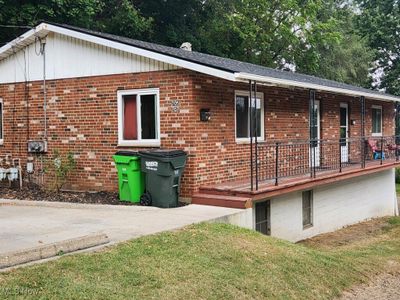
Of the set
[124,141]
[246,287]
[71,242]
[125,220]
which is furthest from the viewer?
[124,141]

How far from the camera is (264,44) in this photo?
2794 centimetres

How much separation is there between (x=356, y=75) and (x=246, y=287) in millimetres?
30003

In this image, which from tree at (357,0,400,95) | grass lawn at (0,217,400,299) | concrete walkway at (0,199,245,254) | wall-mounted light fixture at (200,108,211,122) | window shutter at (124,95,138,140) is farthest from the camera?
tree at (357,0,400,95)

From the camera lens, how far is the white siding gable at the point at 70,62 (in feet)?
35.9

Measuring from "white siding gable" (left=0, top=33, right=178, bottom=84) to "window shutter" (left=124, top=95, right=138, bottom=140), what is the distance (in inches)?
25.5

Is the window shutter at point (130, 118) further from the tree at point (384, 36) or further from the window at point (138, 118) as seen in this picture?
the tree at point (384, 36)

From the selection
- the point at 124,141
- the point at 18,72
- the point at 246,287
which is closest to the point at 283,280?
the point at 246,287

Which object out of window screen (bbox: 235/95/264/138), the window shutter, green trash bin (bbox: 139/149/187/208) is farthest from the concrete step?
window screen (bbox: 235/95/264/138)

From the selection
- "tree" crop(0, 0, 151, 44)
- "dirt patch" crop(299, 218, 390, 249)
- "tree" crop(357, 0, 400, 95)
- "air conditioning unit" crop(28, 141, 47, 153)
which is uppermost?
"tree" crop(357, 0, 400, 95)

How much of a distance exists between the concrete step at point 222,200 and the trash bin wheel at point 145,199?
89 cm

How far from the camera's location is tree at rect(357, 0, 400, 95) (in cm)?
3656

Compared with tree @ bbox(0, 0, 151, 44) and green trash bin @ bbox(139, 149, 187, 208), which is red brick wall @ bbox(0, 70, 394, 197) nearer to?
green trash bin @ bbox(139, 149, 187, 208)

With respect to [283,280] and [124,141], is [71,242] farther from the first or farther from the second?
[124,141]

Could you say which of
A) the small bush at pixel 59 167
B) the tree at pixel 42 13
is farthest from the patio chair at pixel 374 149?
the tree at pixel 42 13
